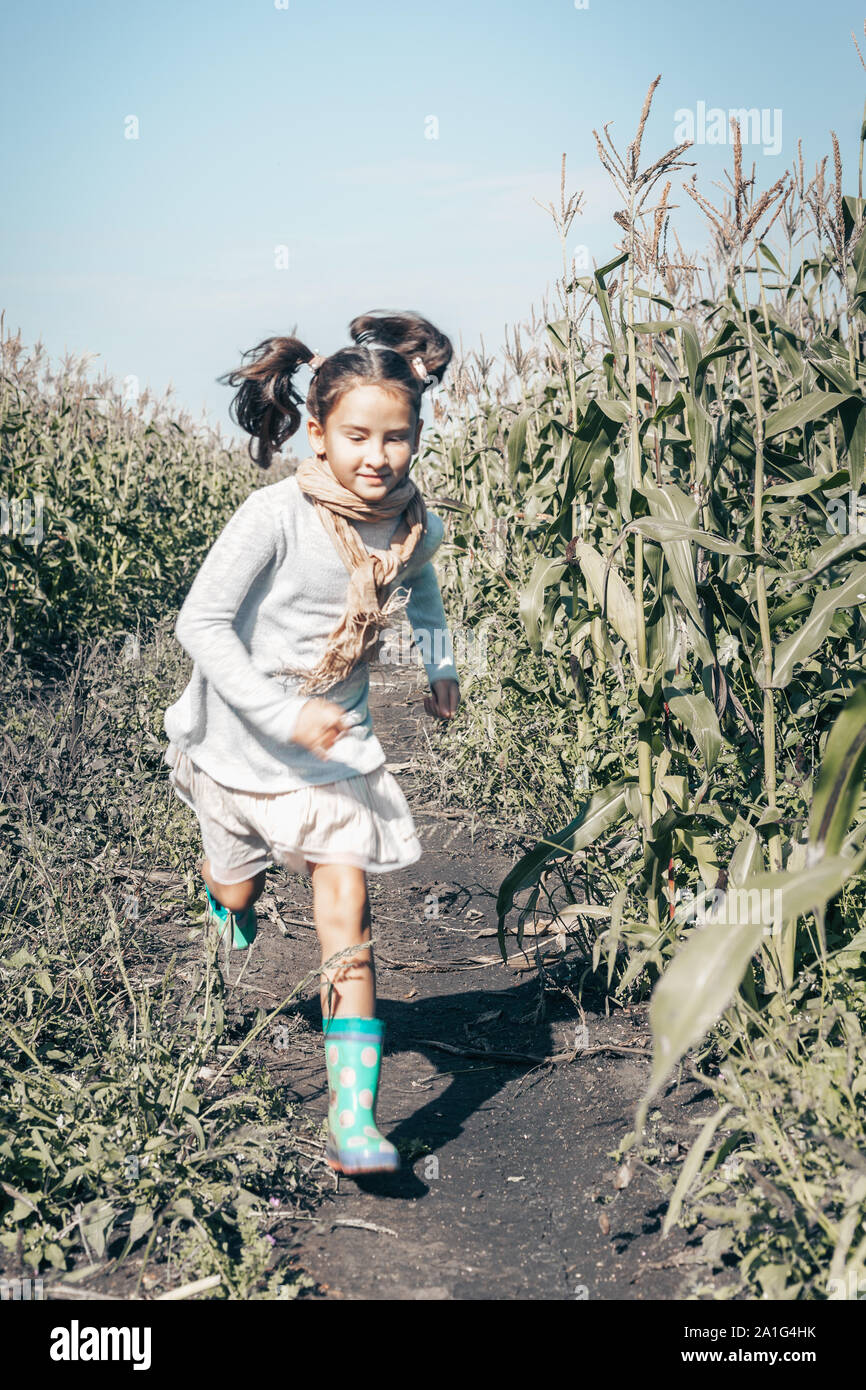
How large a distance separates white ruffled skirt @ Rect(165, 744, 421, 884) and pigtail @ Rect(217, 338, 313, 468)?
2.46 ft

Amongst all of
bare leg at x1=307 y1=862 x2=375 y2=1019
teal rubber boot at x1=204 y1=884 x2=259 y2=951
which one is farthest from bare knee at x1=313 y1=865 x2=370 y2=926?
teal rubber boot at x1=204 y1=884 x2=259 y2=951

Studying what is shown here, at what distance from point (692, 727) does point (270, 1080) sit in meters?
1.15

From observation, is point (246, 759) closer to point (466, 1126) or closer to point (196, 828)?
point (466, 1126)

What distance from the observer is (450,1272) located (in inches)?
75.2

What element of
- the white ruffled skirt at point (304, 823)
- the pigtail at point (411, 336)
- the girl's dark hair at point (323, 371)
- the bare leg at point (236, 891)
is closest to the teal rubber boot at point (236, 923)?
the bare leg at point (236, 891)

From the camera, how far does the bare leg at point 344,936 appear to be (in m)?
2.18

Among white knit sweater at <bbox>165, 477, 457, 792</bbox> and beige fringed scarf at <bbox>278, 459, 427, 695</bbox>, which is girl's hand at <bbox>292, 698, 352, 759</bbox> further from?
beige fringed scarf at <bbox>278, 459, 427, 695</bbox>

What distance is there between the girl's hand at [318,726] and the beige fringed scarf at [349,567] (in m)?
0.15

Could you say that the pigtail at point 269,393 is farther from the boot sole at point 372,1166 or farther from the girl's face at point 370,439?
the boot sole at point 372,1166

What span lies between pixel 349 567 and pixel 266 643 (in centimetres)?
24

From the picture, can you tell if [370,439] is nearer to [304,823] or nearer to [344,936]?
[304,823]
